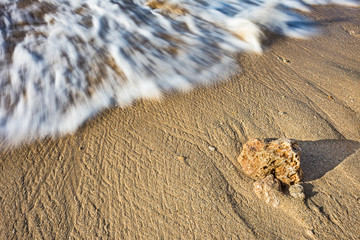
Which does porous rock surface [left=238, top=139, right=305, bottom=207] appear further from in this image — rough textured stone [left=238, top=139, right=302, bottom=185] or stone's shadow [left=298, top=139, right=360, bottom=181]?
stone's shadow [left=298, top=139, right=360, bottom=181]

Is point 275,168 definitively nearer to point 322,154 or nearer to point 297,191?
point 297,191

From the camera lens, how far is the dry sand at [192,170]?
150 centimetres

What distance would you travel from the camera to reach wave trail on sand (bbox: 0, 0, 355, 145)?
7.02ft

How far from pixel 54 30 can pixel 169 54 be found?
1315 millimetres

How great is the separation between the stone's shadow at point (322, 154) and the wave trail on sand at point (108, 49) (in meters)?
1.02

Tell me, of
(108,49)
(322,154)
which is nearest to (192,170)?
(322,154)

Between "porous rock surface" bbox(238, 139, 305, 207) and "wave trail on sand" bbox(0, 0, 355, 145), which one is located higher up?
"wave trail on sand" bbox(0, 0, 355, 145)

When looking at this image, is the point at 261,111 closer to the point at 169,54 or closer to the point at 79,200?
the point at 169,54

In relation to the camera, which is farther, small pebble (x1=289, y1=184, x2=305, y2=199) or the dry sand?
small pebble (x1=289, y1=184, x2=305, y2=199)

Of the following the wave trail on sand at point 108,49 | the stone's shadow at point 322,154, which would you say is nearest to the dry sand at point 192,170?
the stone's shadow at point 322,154

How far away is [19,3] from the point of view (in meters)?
3.36

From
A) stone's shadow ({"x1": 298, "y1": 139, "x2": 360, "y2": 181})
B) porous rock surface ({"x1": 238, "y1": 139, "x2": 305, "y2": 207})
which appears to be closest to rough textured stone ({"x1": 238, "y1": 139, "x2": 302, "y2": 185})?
porous rock surface ({"x1": 238, "y1": 139, "x2": 305, "y2": 207})

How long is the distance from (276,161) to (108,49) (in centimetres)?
195

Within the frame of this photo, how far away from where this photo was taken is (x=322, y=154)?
1.89m
